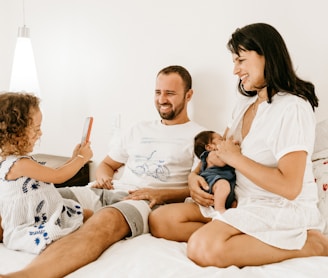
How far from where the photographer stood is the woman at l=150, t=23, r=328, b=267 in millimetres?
1210

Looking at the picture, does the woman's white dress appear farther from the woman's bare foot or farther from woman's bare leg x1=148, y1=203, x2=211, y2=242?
woman's bare leg x1=148, y1=203, x2=211, y2=242

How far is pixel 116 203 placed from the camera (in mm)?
1521

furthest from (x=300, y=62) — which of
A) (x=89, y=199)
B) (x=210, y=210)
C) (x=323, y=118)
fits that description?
(x=89, y=199)

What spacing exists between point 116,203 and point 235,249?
0.54 meters

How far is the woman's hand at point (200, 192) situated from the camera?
4.87ft

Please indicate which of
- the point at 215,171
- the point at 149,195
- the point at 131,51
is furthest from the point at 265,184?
the point at 131,51

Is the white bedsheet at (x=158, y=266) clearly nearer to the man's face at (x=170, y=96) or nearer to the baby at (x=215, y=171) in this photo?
the baby at (x=215, y=171)

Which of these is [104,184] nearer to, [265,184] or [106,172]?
[106,172]

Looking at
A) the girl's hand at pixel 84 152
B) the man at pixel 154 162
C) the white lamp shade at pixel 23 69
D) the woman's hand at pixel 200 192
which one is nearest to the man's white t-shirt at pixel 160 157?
the man at pixel 154 162

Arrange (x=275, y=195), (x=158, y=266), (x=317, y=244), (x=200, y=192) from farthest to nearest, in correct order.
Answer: (x=200, y=192), (x=275, y=195), (x=317, y=244), (x=158, y=266)

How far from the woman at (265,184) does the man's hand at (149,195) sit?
13 cm

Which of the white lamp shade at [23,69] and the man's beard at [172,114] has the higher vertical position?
the white lamp shade at [23,69]

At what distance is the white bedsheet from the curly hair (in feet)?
1.21

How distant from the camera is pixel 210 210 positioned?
1499 millimetres
